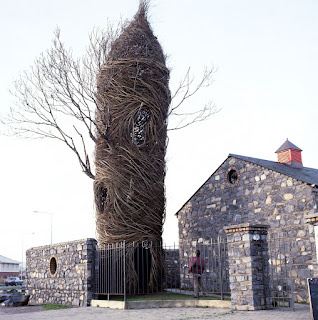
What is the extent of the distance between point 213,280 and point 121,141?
5.65m

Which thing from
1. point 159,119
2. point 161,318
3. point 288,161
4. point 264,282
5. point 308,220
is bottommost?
point 161,318

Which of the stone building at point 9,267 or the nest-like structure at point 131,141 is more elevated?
the nest-like structure at point 131,141

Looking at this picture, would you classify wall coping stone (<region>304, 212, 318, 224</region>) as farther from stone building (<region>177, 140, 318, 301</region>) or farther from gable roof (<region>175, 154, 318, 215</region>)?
gable roof (<region>175, 154, 318, 215</region>)

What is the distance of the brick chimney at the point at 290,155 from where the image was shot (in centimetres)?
1588

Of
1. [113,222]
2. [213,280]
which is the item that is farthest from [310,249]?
[113,222]

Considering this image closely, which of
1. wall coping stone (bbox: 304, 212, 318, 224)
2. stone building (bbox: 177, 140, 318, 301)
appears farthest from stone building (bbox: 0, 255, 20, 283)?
wall coping stone (bbox: 304, 212, 318, 224)

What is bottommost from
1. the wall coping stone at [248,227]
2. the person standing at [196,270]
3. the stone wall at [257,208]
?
the person standing at [196,270]

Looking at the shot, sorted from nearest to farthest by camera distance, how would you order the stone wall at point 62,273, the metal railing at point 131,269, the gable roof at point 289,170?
1. the metal railing at point 131,269
2. the stone wall at point 62,273
3. the gable roof at point 289,170

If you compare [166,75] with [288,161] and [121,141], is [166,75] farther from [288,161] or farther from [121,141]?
[288,161]

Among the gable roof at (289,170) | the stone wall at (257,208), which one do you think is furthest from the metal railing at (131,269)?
the gable roof at (289,170)

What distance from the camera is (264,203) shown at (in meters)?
13.6

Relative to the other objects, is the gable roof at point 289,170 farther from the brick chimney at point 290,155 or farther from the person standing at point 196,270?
the person standing at point 196,270

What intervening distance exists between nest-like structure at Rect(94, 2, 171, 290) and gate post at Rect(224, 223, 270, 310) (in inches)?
152

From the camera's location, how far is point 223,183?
15.3 meters
